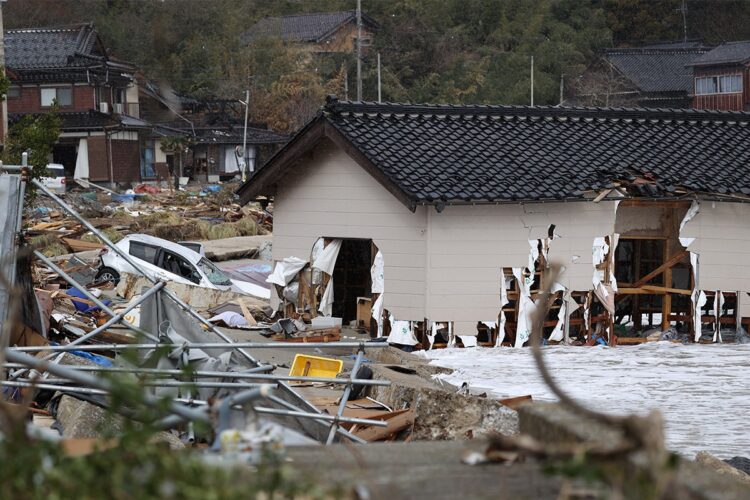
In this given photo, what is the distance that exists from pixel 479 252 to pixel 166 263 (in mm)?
9143

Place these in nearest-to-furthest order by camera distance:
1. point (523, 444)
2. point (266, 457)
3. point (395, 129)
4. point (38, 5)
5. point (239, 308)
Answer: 1. point (266, 457)
2. point (523, 444)
3. point (395, 129)
4. point (239, 308)
5. point (38, 5)

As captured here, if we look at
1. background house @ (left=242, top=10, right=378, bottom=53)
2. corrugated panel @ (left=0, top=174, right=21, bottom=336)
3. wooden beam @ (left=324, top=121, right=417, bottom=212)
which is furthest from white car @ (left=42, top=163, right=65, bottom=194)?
corrugated panel @ (left=0, top=174, right=21, bottom=336)

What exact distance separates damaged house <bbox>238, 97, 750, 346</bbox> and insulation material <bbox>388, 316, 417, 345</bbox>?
4cm

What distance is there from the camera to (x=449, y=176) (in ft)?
62.5

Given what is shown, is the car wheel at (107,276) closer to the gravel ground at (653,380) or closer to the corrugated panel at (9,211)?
the gravel ground at (653,380)

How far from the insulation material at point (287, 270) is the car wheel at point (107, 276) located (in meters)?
5.81

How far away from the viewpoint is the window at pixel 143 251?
25561mm

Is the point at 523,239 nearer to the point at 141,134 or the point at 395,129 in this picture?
the point at 395,129

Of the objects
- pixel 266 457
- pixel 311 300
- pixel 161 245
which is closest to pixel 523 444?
pixel 266 457

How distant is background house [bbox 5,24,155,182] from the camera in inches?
2122

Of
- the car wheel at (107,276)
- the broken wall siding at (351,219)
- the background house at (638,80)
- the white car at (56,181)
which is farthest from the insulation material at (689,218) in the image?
the background house at (638,80)

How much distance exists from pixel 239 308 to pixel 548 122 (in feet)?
22.2

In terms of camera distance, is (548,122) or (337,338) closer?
(337,338)

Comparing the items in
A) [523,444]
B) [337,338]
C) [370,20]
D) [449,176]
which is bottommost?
[337,338]
